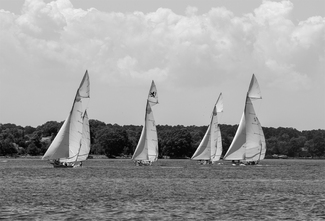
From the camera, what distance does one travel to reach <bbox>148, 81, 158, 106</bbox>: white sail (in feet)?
386

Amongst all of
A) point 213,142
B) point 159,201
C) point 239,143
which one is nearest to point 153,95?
point 239,143

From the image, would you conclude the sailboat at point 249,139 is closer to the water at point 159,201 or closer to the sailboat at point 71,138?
the sailboat at point 71,138

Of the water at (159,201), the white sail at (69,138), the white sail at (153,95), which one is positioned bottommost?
the water at (159,201)

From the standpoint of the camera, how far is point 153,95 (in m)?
119

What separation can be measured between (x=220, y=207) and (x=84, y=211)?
Result: 964cm

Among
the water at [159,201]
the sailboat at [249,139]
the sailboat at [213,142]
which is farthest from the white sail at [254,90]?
the water at [159,201]

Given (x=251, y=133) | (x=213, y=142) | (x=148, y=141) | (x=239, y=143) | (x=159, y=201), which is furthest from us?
(x=213, y=142)

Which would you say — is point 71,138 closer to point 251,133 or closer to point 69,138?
point 69,138

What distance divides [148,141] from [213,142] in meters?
19.2

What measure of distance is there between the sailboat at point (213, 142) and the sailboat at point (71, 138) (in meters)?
34.1

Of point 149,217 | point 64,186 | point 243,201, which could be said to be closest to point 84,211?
point 149,217

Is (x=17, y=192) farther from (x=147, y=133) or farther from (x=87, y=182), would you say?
(x=147, y=133)

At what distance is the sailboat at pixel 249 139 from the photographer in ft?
378

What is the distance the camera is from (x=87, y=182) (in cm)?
7419
